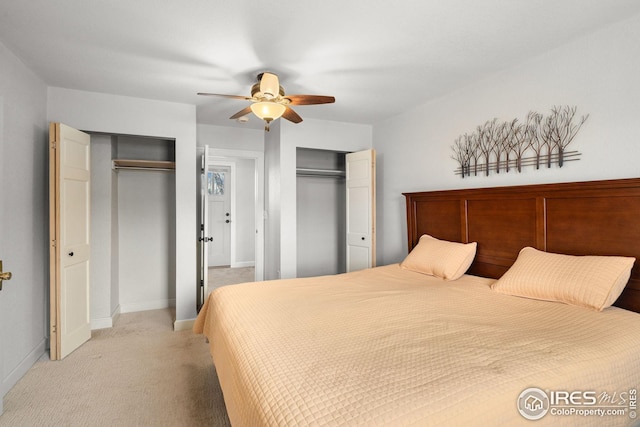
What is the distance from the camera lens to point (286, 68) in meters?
2.62

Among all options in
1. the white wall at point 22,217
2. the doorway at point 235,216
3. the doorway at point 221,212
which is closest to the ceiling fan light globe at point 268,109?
the white wall at point 22,217

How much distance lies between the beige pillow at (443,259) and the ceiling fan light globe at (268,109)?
5.89ft

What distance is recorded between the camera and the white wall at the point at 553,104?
2.03 metres

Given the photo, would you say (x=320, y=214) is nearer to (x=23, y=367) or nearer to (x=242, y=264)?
(x=242, y=264)

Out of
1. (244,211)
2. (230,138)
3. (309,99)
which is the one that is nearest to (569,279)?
(309,99)

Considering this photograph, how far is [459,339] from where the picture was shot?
4.83ft

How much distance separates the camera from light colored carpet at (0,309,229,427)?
2.00 m

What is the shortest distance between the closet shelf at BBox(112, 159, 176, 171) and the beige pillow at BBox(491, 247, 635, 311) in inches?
143

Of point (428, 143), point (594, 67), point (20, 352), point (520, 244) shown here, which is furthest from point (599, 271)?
point (20, 352)

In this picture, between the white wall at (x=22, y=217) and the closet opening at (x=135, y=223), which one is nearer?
the white wall at (x=22, y=217)

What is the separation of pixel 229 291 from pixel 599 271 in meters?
2.33

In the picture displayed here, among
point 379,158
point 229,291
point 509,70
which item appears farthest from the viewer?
point 379,158

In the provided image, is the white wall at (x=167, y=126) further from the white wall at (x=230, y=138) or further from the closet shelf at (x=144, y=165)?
the white wall at (x=230, y=138)

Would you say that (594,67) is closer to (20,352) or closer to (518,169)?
(518,169)
